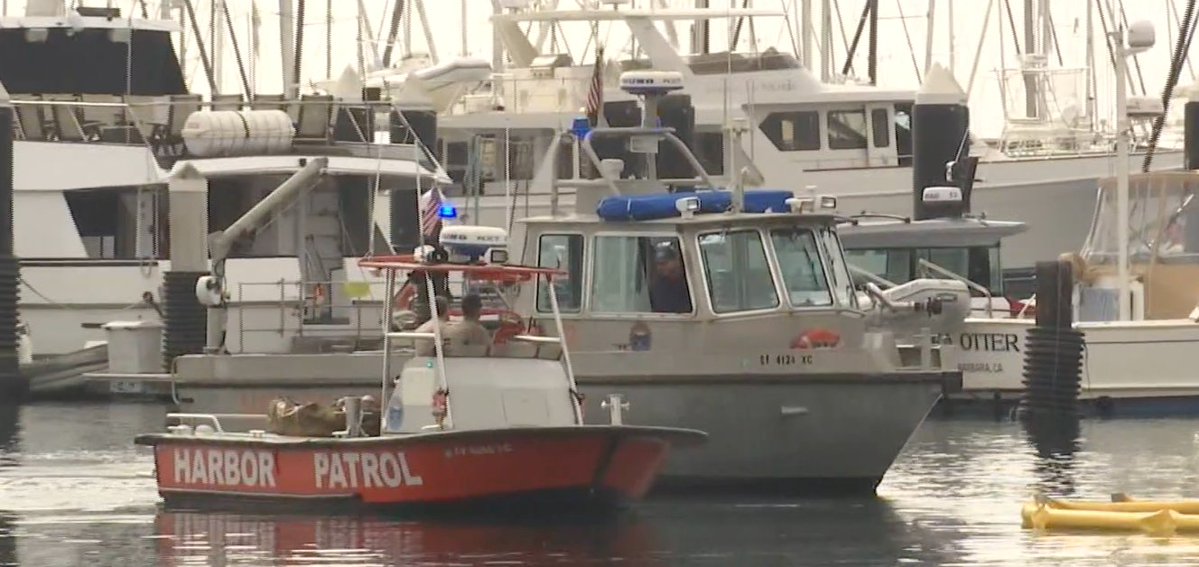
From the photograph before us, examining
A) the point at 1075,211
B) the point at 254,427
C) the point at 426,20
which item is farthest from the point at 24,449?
the point at 426,20

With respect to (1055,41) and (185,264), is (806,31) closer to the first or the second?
(1055,41)

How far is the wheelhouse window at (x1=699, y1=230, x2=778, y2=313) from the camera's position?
891 inches

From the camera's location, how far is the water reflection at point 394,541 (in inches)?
752

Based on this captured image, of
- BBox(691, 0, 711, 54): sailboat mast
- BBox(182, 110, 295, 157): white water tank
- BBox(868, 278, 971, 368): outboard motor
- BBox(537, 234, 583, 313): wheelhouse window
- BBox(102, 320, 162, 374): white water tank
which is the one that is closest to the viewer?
BBox(537, 234, 583, 313): wheelhouse window

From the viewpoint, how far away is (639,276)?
900 inches

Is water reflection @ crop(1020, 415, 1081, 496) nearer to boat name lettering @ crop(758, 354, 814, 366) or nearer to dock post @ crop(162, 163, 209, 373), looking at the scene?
boat name lettering @ crop(758, 354, 814, 366)

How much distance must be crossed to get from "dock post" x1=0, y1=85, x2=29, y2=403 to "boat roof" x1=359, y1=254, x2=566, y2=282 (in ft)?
49.3

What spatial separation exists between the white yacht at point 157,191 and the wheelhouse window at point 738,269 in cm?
1350

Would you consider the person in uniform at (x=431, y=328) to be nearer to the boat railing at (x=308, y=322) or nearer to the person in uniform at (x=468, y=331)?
the person in uniform at (x=468, y=331)

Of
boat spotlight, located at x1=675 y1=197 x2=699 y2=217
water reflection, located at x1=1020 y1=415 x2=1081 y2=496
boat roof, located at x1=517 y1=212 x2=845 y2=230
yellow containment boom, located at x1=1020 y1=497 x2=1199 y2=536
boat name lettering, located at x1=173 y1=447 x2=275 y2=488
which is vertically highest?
boat spotlight, located at x1=675 y1=197 x2=699 y2=217

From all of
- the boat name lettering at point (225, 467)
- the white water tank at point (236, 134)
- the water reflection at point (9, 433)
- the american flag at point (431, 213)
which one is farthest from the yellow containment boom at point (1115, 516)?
the white water tank at point (236, 134)

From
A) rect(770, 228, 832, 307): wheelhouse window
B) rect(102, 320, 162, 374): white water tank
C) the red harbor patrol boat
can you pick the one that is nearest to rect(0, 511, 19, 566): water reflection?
the red harbor patrol boat

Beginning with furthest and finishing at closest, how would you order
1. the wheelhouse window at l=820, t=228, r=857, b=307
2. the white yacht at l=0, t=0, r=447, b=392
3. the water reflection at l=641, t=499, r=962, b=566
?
the white yacht at l=0, t=0, r=447, b=392, the wheelhouse window at l=820, t=228, r=857, b=307, the water reflection at l=641, t=499, r=962, b=566

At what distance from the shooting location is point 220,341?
25344 mm
